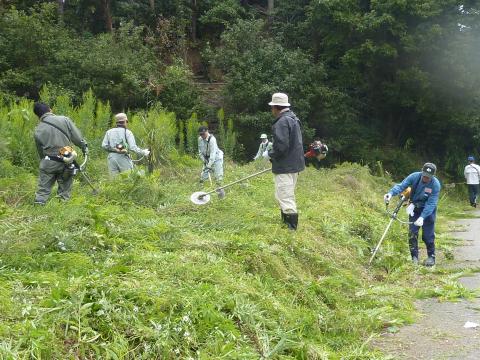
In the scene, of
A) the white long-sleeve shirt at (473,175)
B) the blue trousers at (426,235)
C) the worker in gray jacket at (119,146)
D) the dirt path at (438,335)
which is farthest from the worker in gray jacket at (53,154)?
the white long-sleeve shirt at (473,175)

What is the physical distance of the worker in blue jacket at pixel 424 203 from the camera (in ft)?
28.1

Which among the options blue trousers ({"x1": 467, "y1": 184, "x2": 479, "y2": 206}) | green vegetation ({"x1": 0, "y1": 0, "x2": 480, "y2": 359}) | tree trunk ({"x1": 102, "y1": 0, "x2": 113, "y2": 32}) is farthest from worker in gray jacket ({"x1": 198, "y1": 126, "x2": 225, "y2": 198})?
tree trunk ({"x1": 102, "y1": 0, "x2": 113, "y2": 32})

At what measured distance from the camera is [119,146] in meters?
9.61

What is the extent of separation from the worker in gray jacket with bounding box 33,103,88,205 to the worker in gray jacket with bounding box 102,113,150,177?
159cm

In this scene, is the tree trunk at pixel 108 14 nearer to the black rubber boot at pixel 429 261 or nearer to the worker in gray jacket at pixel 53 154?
the worker in gray jacket at pixel 53 154

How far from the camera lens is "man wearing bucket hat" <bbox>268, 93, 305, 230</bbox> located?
7.41 m

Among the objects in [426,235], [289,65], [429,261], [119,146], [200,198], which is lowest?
[429,261]

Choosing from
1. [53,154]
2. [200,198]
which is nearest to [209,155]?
[200,198]

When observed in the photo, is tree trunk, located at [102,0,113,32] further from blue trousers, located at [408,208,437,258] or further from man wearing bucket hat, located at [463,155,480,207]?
blue trousers, located at [408,208,437,258]

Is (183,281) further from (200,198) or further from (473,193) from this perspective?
(473,193)

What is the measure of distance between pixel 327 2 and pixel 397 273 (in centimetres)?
1714

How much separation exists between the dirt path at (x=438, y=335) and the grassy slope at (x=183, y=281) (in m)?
0.21

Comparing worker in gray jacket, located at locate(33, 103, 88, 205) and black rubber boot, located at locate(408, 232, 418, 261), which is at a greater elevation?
worker in gray jacket, located at locate(33, 103, 88, 205)

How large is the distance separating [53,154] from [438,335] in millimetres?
5534
